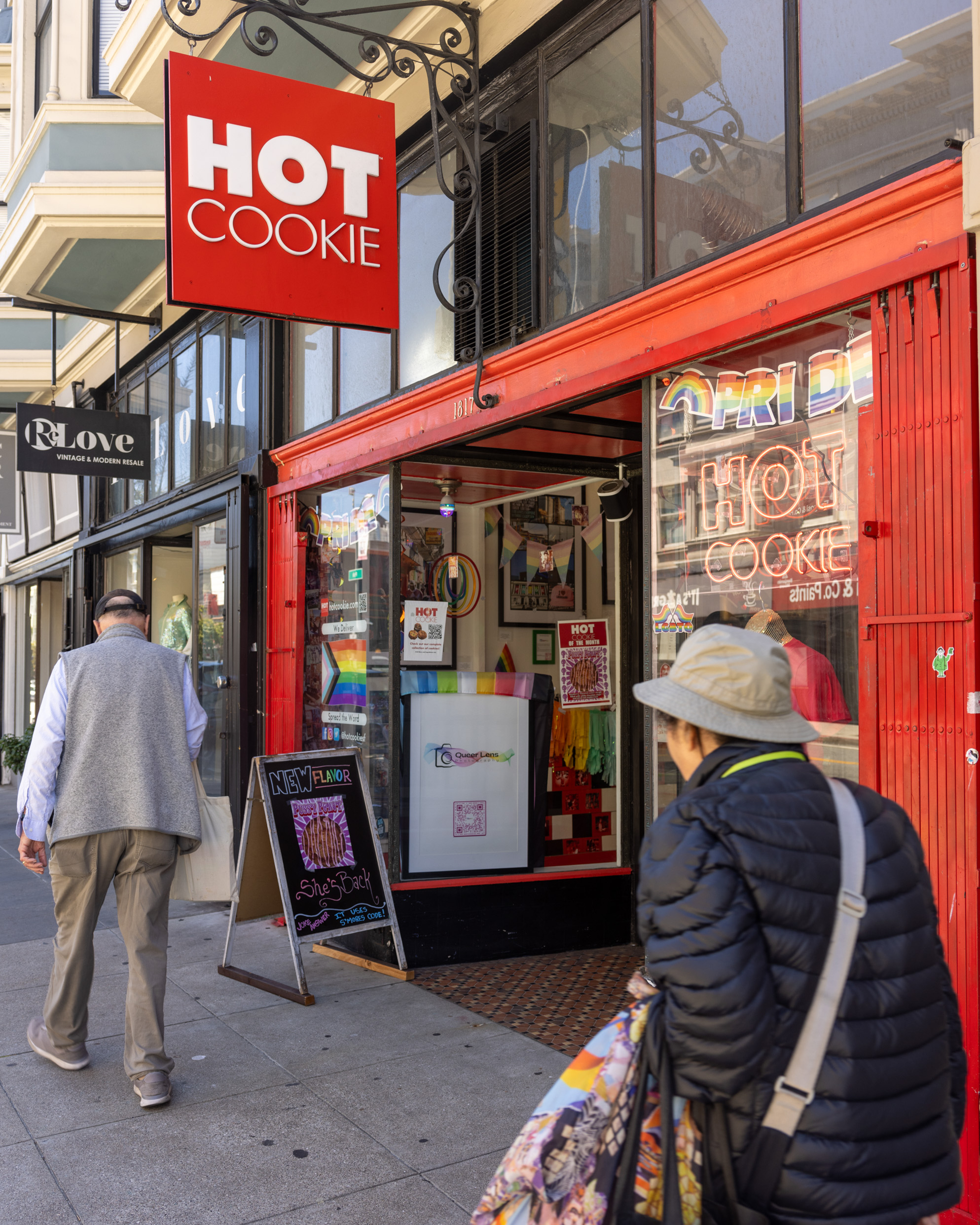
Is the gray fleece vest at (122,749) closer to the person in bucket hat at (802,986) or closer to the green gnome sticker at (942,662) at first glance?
the green gnome sticker at (942,662)

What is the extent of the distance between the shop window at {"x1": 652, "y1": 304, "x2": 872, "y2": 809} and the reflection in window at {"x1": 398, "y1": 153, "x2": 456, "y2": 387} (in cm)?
213

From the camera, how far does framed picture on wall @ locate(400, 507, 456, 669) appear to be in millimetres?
7457

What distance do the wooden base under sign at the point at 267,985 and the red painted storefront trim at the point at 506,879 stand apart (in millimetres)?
852

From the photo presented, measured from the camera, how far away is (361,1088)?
452cm

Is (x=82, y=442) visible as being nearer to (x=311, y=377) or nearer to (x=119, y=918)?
(x=311, y=377)

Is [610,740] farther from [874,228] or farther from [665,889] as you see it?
[665,889]

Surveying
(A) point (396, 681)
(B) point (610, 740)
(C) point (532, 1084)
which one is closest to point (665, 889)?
(C) point (532, 1084)

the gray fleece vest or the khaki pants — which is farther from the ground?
the gray fleece vest

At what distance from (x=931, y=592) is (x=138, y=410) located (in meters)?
9.89

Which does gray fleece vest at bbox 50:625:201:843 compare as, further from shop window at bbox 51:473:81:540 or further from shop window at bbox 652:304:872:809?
shop window at bbox 51:473:81:540

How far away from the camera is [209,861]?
4883 mm

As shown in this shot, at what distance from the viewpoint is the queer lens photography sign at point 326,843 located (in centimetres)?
588

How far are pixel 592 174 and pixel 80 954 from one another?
164 inches

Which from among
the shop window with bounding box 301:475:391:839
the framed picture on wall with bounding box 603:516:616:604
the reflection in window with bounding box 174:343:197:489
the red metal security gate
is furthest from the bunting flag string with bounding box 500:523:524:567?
the red metal security gate
